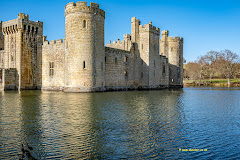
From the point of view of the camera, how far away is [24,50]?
132 feet

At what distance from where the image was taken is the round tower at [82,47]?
3300 centimetres

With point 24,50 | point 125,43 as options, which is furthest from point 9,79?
point 125,43

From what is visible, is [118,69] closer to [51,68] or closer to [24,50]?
[51,68]

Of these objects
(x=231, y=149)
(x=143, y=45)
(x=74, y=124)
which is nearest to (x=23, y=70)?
(x=143, y=45)

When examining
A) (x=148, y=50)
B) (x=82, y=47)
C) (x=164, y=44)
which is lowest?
(x=82, y=47)

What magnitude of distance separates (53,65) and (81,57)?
26.0 feet

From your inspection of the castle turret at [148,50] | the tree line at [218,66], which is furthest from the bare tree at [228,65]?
the castle turret at [148,50]

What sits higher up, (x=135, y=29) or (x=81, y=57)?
(x=135, y=29)

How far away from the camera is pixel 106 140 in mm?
8406

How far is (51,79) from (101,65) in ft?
29.7

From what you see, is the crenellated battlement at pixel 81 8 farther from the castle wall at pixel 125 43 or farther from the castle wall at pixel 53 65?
the castle wall at pixel 125 43

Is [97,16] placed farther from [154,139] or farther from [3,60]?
[154,139]

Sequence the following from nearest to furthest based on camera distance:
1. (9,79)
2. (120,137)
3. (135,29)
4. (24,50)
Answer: (120,137), (9,79), (24,50), (135,29)

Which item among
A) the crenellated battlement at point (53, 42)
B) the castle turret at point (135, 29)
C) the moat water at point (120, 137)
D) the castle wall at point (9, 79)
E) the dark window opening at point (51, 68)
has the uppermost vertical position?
the castle turret at point (135, 29)
